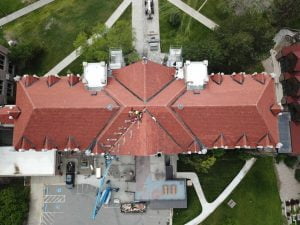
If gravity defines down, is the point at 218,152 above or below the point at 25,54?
below

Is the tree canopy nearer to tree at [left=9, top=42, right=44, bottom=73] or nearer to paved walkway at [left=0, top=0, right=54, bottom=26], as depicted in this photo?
tree at [left=9, top=42, right=44, bottom=73]

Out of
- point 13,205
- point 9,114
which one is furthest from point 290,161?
point 13,205

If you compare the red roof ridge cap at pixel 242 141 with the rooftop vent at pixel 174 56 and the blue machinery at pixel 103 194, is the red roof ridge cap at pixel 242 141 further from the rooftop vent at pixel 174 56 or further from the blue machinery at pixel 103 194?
the blue machinery at pixel 103 194

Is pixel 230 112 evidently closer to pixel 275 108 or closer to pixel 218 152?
pixel 275 108

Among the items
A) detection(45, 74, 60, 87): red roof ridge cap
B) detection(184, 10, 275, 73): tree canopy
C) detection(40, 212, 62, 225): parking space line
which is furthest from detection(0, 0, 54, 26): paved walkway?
detection(40, 212, 62, 225): parking space line

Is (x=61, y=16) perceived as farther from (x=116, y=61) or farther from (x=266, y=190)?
(x=266, y=190)

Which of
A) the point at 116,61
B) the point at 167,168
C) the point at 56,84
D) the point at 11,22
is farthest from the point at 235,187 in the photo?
the point at 11,22
